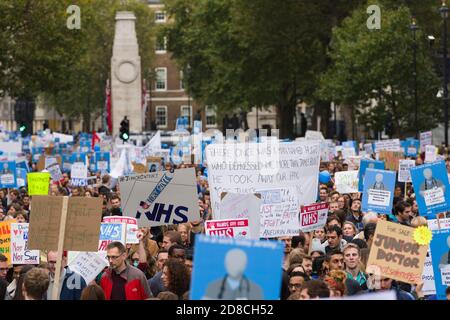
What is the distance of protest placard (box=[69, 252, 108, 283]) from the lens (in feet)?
42.1

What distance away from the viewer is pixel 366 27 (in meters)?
53.2

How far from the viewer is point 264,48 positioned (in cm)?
6750

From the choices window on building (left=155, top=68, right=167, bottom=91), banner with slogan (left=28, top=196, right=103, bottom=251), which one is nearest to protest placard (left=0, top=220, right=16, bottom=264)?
banner with slogan (left=28, top=196, right=103, bottom=251)

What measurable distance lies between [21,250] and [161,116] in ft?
377

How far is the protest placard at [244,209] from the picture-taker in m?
15.1

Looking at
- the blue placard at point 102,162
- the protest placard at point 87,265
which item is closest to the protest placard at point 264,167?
the protest placard at point 87,265

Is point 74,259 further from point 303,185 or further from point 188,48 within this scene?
point 188,48

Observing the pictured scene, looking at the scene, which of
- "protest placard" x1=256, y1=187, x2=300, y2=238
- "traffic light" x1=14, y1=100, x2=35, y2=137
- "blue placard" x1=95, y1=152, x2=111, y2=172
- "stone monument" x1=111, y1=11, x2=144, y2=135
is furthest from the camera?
"stone monument" x1=111, y1=11, x2=144, y2=135

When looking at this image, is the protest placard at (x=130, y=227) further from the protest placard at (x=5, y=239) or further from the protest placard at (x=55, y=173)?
the protest placard at (x=55, y=173)

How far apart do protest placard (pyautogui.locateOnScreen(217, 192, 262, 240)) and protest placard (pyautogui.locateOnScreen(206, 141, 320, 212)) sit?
2026 millimetres

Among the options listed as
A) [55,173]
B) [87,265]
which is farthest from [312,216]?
[55,173]

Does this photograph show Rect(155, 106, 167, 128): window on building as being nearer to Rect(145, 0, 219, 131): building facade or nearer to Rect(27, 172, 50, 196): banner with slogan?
Rect(145, 0, 219, 131): building facade
